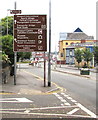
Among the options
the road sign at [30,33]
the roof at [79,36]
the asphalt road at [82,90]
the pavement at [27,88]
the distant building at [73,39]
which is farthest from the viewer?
the roof at [79,36]

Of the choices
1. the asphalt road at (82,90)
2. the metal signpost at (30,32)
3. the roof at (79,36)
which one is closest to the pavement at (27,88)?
the asphalt road at (82,90)

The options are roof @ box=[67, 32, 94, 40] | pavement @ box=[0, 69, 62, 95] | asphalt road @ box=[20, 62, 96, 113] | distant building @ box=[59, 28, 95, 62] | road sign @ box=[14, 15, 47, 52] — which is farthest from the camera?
roof @ box=[67, 32, 94, 40]

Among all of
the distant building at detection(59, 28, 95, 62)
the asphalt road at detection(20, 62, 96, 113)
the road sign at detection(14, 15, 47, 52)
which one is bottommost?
the asphalt road at detection(20, 62, 96, 113)

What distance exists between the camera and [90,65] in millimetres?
69125

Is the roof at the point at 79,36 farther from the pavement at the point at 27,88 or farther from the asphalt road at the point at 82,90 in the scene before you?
the pavement at the point at 27,88

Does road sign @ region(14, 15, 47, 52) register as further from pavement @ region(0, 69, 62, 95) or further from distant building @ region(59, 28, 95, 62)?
distant building @ region(59, 28, 95, 62)

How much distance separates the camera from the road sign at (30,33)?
667 inches

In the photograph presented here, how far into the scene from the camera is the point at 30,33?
1708cm

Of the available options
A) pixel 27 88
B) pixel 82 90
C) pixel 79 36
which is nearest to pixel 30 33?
pixel 27 88

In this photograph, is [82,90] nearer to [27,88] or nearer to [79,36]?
[27,88]

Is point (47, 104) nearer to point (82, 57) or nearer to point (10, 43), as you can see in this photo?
point (10, 43)

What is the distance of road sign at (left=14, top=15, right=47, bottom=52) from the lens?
16953mm

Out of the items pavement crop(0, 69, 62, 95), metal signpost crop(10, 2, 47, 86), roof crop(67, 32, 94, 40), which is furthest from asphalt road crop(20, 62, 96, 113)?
roof crop(67, 32, 94, 40)

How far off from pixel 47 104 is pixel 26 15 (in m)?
8.50
